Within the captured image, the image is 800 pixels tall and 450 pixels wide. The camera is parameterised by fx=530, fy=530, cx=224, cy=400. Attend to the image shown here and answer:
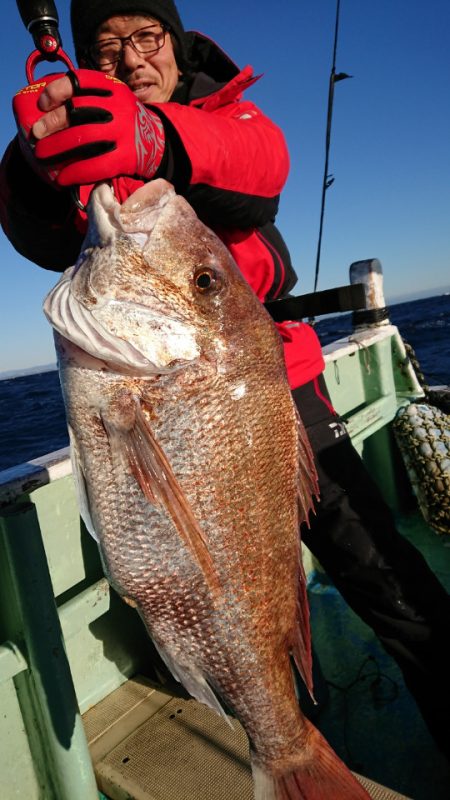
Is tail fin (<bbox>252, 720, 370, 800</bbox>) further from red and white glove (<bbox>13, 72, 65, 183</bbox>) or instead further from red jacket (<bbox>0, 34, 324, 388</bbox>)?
red and white glove (<bbox>13, 72, 65, 183</bbox>)

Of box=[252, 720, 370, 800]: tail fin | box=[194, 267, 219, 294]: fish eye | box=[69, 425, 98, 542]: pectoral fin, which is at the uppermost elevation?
box=[194, 267, 219, 294]: fish eye

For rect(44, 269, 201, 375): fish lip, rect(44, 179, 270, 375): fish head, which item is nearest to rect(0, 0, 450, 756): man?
rect(44, 179, 270, 375): fish head

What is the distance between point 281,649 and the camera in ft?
5.94

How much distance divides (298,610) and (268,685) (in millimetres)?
260

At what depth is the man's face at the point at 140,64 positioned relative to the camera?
2156 millimetres

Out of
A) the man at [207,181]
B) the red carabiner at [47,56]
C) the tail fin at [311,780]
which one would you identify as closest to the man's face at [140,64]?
the man at [207,181]

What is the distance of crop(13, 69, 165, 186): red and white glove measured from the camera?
4.33 ft

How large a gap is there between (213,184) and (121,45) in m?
0.87

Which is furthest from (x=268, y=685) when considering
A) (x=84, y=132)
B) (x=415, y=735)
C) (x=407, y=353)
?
(x=407, y=353)

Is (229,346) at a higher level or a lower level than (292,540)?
higher

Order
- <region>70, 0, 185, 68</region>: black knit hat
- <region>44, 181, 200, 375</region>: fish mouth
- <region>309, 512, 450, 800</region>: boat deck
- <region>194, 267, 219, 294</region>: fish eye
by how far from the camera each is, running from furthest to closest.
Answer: <region>309, 512, 450, 800</region>: boat deck
<region>70, 0, 185, 68</region>: black knit hat
<region>194, 267, 219, 294</region>: fish eye
<region>44, 181, 200, 375</region>: fish mouth

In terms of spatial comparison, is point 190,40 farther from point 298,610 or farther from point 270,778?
point 270,778

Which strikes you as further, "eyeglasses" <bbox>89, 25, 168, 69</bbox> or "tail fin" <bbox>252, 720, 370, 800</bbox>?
"eyeglasses" <bbox>89, 25, 168, 69</bbox>

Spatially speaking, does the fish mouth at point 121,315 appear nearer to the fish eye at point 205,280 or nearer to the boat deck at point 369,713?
the fish eye at point 205,280
